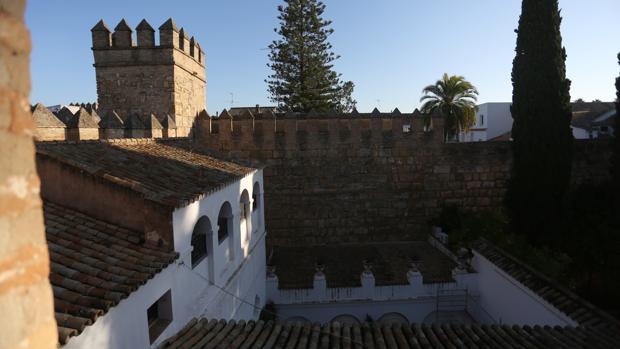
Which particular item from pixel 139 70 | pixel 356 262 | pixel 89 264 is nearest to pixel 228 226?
pixel 89 264

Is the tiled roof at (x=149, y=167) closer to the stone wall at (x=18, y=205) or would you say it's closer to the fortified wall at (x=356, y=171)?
the stone wall at (x=18, y=205)

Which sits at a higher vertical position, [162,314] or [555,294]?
[162,314]

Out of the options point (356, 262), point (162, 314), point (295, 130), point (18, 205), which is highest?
point (295, 130)

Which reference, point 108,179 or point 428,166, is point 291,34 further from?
point 108,179

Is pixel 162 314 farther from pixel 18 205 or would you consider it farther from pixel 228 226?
pixel 18 205

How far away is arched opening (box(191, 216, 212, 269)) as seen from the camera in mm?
5855

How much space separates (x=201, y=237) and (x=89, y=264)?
2501 mm

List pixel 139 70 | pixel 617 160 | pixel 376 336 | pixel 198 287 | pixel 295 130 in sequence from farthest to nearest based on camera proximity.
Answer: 1. pixel 295 130
2. pixel 139 70
3. pixel 617 160
4. pixel 198 287
5. pixel 376 336

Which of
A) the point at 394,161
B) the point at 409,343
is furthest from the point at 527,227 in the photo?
the point at 409,343

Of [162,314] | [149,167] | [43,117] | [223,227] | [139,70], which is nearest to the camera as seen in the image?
[162,314]

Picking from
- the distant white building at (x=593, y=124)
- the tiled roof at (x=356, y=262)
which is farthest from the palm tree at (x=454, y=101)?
the tiled roof at (x=356, y=262)

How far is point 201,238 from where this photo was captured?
20.4 ft

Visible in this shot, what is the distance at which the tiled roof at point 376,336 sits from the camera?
4.75m

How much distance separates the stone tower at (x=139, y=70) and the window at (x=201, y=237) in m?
5.51
